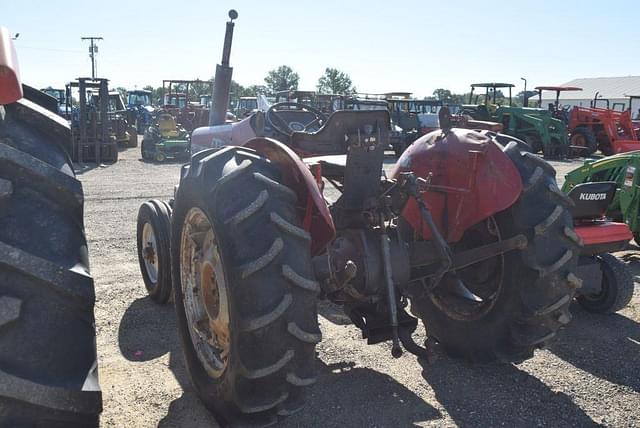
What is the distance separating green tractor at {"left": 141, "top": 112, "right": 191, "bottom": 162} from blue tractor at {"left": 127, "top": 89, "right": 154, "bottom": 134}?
327 inches

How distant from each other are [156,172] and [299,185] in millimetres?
12547

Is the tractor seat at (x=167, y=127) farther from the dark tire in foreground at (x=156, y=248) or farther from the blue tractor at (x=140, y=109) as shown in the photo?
the dark tire in foreground at (x=156, y=248)

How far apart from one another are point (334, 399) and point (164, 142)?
14.9 m

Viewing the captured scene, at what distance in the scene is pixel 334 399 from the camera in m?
3.37

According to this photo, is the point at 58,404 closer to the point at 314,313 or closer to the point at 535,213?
the point at 314,313

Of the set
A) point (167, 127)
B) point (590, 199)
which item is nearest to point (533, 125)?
point (167, 127)

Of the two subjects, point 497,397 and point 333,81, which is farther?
point 333,81

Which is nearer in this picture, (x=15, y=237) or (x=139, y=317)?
(x=15, y=237)

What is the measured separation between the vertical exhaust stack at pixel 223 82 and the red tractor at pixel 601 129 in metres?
17.6

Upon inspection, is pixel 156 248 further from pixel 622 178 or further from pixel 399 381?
pixel 622 178

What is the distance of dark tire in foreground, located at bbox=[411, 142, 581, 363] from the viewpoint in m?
3.26

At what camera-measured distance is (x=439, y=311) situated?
394cm

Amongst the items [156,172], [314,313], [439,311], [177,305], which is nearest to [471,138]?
[439,311]

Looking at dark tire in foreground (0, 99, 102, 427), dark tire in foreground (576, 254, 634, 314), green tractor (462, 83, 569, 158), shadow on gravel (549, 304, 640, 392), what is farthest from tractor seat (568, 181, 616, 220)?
green tractor (462, 83, 569, 158)
